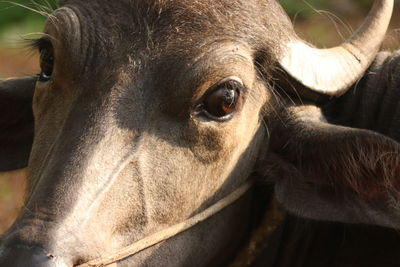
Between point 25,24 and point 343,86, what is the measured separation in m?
9.13

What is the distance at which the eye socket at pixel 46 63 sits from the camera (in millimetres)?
4188

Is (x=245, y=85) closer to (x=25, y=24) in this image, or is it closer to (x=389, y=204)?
(x=389, y=204)

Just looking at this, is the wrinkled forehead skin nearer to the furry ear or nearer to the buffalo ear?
the furry ear

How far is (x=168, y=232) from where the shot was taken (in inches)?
156

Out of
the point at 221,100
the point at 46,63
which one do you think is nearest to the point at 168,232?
the point at 221,100

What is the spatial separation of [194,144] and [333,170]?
0.64 meters

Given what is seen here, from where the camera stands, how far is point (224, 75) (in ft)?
12.9

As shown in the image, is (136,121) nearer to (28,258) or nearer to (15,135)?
(28,258)

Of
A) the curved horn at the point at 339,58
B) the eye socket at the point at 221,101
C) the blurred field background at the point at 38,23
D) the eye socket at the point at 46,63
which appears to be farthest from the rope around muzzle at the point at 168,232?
the blurred field background at the point at 38,23

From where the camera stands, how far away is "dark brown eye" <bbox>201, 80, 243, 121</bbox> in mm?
3932

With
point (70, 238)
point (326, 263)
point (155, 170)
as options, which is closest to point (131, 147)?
point (155, 170)

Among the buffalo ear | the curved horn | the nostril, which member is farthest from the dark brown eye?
the buffalo ear

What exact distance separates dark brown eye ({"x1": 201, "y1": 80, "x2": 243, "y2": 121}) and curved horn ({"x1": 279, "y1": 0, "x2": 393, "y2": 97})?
34cm

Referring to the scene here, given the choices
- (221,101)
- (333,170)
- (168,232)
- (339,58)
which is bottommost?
(168,232)
